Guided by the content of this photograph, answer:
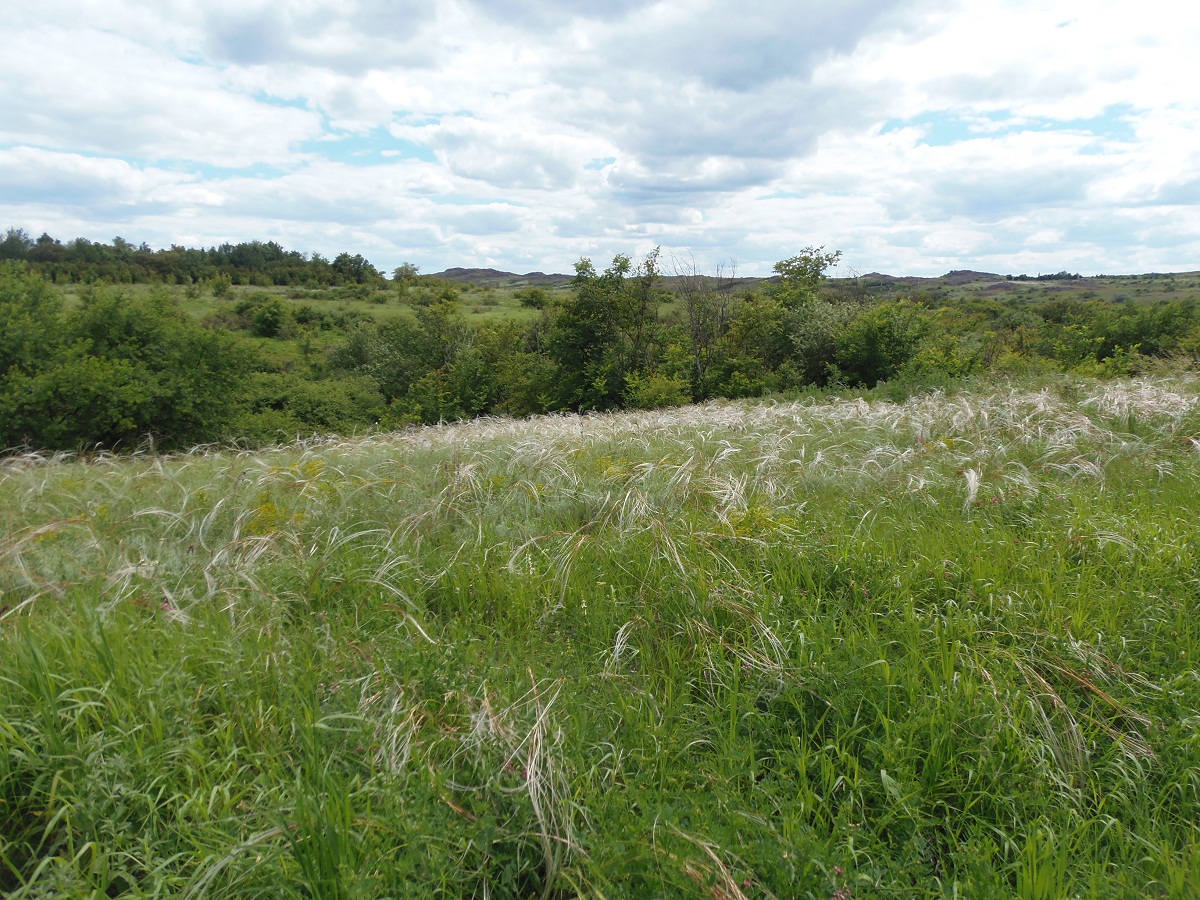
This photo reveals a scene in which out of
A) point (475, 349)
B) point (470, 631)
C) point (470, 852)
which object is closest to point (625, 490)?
point (470, 631)

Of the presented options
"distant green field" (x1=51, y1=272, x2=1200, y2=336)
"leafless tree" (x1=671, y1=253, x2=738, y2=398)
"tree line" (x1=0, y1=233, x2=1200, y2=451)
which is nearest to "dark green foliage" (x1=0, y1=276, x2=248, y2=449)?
"tree line" (x1=0, y1=233, x2=1200, y2=451)

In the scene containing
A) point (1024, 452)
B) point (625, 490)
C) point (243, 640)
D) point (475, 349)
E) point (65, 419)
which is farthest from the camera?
point (475, 349)

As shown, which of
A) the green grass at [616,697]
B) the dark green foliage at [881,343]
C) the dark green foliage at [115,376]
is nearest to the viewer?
the green grass at [616,697]

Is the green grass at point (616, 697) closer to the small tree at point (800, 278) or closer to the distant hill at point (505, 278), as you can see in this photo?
the small tree at point (800, 278)

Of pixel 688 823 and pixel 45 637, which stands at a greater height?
pixel 45 637

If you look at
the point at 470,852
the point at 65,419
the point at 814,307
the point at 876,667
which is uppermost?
the point at 814,307

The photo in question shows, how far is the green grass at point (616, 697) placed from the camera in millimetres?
1639

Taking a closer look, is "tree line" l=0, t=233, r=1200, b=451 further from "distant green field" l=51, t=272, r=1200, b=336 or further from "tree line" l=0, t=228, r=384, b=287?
"tree line" l=0, t=228, r=384, b=287

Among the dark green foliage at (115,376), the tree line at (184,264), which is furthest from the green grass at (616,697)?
the tree line at (184,264)

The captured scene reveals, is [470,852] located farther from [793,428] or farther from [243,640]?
[793,428]

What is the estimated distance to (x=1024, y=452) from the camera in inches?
199

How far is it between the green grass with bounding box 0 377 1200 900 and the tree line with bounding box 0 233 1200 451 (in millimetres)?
8926

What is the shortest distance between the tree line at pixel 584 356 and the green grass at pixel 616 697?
8.93m

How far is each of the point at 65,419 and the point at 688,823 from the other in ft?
84.9
